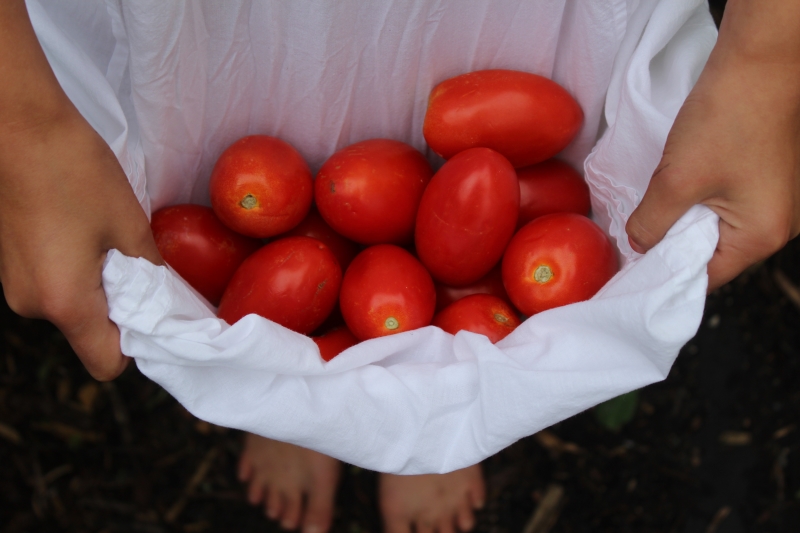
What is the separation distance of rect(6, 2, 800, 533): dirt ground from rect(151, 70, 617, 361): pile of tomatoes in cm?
45

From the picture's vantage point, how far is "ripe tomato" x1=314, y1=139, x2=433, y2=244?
0.68 metres

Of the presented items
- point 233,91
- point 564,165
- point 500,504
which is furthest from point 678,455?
point 233,91

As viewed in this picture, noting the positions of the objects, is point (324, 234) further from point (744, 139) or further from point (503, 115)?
point (744, 139)

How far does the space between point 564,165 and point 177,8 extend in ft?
1.46

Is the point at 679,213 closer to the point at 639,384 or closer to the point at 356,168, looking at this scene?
the point at 639,384

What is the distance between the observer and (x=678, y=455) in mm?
1070

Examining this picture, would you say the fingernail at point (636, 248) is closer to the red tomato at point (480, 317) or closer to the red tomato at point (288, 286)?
the red tomato at point (480, 317)

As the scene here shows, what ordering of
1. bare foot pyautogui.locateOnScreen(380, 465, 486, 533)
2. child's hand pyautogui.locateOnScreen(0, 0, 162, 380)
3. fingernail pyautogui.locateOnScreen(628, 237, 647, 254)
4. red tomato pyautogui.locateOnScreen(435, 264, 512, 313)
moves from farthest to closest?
bare foot pyautogui.locateOnScreen(380, 465, 486, 533) → red tomato pyautogui.locateOnScreen(435, 264, 512, 313) → fingernail pyautogui.locateOnScreen(628, 237, 647, 254) → child's hand pyautogui.locateOnScreen(0, 0, 162, 380)

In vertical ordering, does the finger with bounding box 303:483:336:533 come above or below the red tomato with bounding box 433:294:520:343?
below

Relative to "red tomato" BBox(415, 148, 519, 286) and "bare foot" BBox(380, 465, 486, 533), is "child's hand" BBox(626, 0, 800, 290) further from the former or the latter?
"bare foot" BBox(380, 465, 486, 533)

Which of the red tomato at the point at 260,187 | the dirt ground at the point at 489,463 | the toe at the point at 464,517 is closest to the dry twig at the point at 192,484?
the dirt ground at the point at 489,463

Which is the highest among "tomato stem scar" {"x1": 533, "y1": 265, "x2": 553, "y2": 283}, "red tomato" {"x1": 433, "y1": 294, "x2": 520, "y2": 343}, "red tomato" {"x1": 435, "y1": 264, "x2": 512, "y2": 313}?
"tomato stem scar" {"x1": 533, "y1": 265, "x2": 553, "y2": 283}

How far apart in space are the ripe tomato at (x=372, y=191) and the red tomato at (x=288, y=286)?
0.05 m

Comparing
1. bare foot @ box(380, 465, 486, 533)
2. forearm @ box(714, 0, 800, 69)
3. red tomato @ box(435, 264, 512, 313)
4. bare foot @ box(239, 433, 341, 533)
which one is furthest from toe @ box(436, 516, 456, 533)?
forearm @ box(714, 0, 800, 69)
